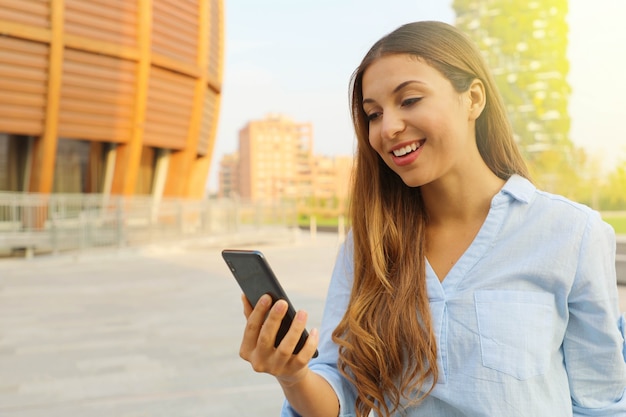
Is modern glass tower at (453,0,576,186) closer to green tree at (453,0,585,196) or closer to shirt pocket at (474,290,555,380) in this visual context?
green tree at (453,0,585,196)

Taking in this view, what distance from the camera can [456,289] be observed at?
5.57 ft

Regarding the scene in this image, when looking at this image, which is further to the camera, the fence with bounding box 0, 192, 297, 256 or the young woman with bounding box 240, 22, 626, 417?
the fence with bounding box 0, 192, 297, 256

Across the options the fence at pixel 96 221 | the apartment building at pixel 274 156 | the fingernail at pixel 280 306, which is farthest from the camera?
the apartment building at pixel 274 156

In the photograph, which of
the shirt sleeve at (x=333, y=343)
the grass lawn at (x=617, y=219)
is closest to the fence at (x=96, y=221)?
the shirt sleeve at (x=333, y=343)

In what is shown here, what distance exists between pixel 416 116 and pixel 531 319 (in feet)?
1.78

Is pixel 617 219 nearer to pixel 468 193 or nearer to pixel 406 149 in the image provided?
pixel 468 193

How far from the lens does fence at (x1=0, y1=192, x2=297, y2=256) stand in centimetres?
1656

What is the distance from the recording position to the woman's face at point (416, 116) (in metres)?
1.70

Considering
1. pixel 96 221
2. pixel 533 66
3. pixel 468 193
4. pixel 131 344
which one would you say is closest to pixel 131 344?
pixel 131 344

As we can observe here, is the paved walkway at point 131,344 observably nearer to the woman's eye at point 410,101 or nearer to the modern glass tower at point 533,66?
the woman's eye at point 410,101

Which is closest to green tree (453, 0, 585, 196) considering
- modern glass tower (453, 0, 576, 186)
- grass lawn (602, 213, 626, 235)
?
modern glass tower (453, 0, 576, 186)

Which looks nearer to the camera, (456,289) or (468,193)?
(456,289)

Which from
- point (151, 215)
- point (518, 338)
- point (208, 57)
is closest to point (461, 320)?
point (518, 338)

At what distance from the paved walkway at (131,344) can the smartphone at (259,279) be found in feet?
9.76
